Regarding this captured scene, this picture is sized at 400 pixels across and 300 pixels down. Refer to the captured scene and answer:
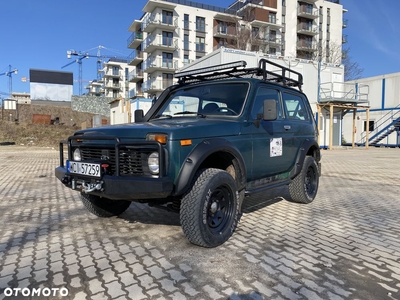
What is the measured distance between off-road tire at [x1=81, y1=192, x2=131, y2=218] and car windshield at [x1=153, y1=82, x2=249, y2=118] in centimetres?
144

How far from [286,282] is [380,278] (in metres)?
0.86

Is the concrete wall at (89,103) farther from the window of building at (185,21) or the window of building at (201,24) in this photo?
the window of building at (201,24)

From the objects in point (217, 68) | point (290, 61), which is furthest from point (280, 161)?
point (290, 61)

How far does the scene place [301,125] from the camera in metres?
5.21

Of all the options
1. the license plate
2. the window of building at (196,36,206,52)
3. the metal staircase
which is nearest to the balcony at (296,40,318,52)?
the window of building at (196,36,206,52)

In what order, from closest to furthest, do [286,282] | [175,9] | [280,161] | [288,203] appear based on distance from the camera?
[286,282] → [280,161] → [288,203] → [175,9]

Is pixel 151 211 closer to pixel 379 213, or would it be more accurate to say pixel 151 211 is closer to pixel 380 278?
pixel 380 278

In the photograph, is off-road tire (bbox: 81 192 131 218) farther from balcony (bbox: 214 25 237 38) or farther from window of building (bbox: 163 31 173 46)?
balcony (bbox: 214 25 237 38)

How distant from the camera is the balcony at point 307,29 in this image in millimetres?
48203

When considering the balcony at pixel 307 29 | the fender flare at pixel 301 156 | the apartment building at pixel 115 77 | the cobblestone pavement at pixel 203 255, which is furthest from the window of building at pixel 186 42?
the cobblestone pavement at pixel 203 255

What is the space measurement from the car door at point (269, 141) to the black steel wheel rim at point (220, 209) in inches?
25.1

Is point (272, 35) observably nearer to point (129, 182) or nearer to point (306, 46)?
point (306, 46)

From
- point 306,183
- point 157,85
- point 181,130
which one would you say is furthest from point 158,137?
point 157,85

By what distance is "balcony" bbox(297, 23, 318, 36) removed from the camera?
48.2m
